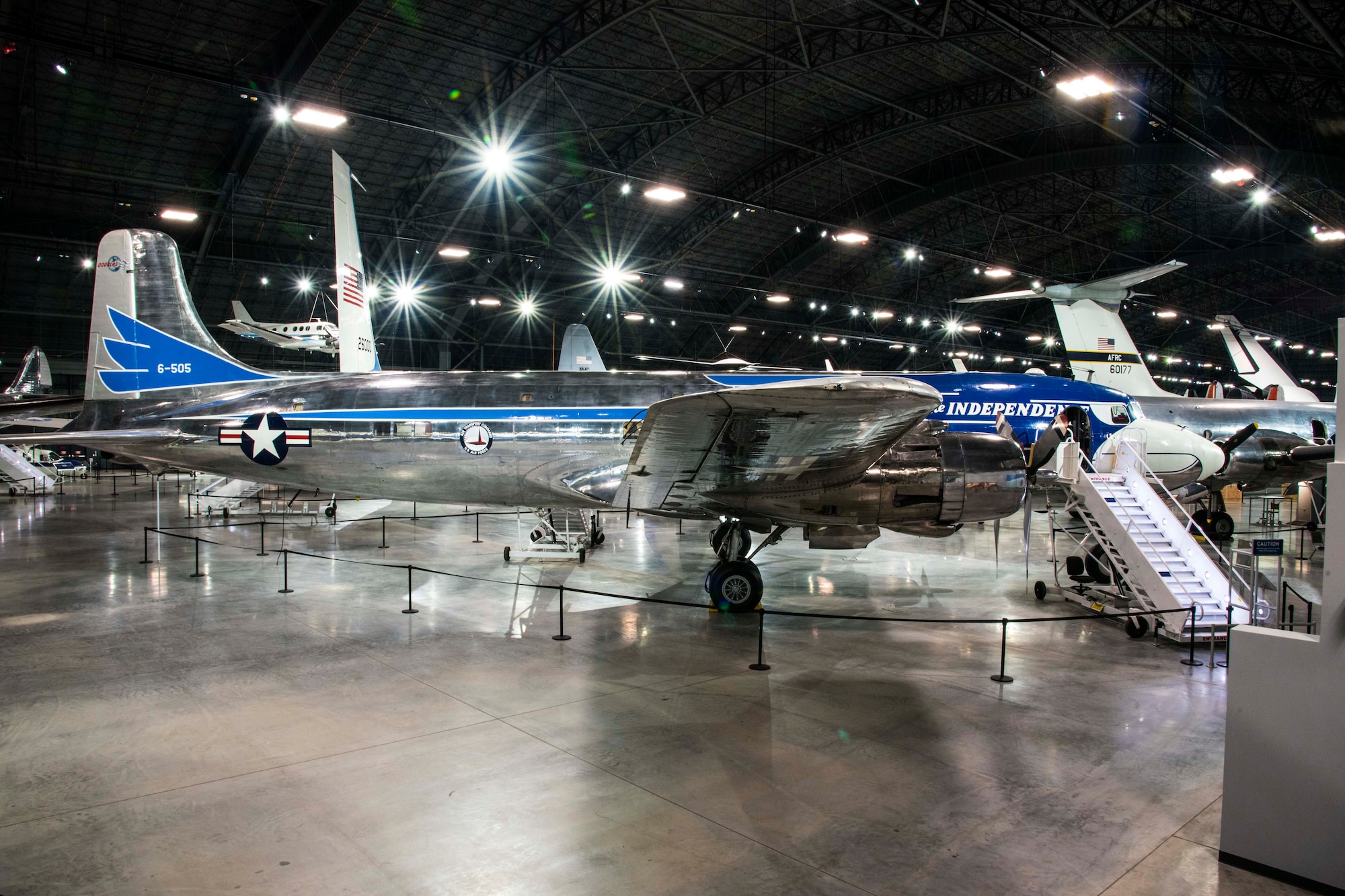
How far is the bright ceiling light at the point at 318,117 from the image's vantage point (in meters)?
17.4

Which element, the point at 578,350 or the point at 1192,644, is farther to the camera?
the point at 578,350

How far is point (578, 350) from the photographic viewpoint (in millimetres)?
25125

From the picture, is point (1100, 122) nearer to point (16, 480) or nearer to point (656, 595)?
point (656, 595)

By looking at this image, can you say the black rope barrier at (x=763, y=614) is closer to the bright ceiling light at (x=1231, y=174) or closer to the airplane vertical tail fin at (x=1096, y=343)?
the airplane vertical tail fin at (x=1096, y=343)

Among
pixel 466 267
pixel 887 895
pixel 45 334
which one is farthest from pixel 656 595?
pixel 45 334

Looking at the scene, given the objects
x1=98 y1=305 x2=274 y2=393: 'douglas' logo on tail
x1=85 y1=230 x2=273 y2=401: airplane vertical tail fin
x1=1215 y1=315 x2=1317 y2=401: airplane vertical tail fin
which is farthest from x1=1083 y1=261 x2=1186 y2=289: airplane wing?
x1=85 y1=230 x2=273 y2=401: airplane vertical tail fin

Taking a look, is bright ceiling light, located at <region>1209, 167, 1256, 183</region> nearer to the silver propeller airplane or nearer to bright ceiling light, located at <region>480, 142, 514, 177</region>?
the silver propeller airplane

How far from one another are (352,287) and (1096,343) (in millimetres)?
22726

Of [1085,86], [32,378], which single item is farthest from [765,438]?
[32,378]

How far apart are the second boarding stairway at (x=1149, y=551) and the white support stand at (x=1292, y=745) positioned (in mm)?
4516

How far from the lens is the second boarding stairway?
9406mm

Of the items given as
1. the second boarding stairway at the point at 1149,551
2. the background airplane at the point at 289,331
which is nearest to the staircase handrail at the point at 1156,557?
the second boarding stairway at the point at 1149,551

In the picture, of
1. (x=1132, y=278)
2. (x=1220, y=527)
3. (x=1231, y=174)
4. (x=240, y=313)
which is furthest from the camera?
(x=240, y=313)

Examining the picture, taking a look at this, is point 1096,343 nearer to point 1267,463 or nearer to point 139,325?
point 1267,463
